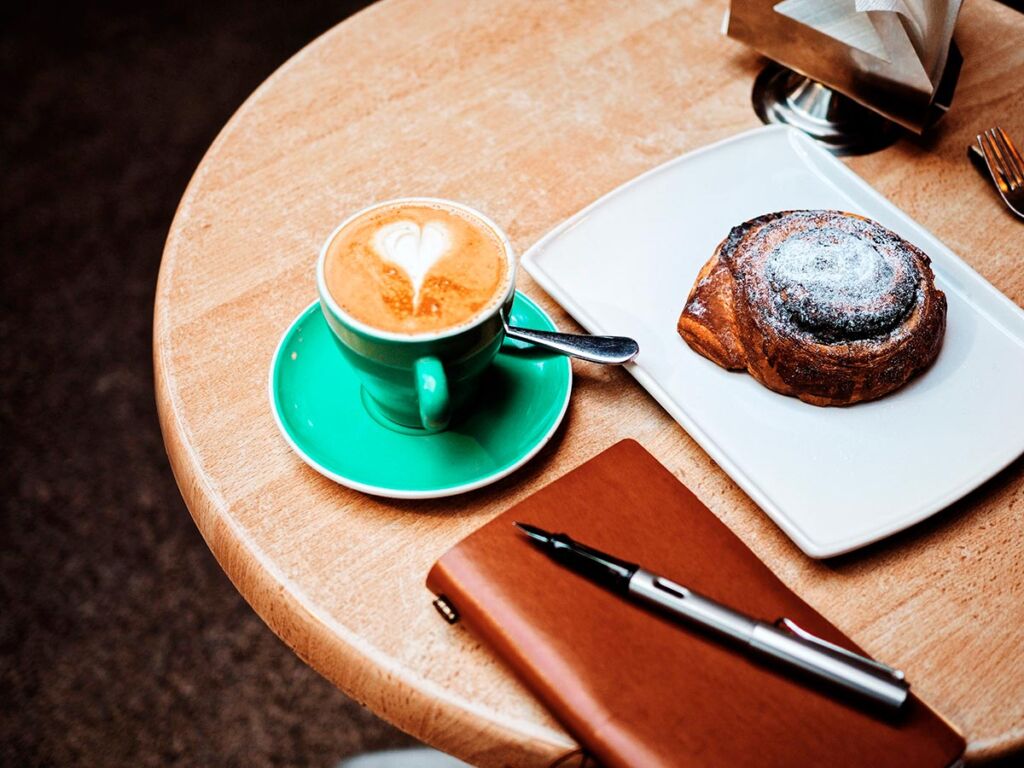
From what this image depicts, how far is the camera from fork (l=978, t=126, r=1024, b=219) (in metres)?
0.93

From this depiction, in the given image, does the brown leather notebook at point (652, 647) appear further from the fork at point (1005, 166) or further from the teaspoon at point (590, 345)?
the fork at point (1005, 166)

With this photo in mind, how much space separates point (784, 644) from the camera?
598 millimetres

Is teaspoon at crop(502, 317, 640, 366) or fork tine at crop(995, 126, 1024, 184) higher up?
fork tine at crop(995, 126, 1024, 184)

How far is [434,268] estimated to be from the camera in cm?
Result: 69

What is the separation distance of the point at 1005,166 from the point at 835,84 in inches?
7.5

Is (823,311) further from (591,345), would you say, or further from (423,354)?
(423,354)

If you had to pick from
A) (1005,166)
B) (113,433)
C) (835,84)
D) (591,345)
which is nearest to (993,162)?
(1005,166)

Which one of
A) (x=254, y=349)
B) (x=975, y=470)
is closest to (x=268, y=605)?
(x=254, y=349)

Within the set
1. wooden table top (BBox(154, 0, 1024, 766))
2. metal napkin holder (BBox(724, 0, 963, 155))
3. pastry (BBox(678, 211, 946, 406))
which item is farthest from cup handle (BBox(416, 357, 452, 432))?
metal napkin holder (BBox(724, 0, 963, 155))

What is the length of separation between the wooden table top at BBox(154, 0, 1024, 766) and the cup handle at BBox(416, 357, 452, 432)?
11 cm

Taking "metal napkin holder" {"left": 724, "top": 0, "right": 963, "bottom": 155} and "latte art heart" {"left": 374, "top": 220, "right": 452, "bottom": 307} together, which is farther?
"metal napkin holder" {"left": 724, "top": 0, "right": 963, "bottom": 155}

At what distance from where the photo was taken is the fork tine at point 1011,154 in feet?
3.06

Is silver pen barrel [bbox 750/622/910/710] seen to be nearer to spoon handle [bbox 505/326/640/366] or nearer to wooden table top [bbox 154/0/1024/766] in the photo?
wooden table top [bbox 154/0/1024/766]

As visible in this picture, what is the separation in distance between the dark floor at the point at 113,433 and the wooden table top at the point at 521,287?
75cm
